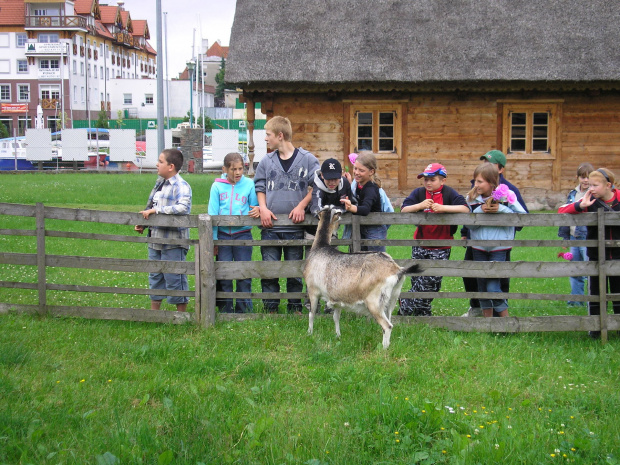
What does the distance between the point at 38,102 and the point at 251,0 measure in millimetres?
50842

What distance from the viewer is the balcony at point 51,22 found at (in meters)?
62.2

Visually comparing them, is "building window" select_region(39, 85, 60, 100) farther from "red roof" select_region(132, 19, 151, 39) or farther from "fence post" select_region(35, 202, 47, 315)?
"fence post" select_region(35, 202, 47, 315)

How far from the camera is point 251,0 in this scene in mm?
18891

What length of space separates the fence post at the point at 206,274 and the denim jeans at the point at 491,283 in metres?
2.81

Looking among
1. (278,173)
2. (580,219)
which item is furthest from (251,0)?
(580,219)

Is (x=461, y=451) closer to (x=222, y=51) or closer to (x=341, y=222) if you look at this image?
(x=341, y=222)

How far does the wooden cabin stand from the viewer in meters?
17.5

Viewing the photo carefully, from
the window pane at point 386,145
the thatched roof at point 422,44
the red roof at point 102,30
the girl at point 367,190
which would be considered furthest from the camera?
the red roof at point 102,30

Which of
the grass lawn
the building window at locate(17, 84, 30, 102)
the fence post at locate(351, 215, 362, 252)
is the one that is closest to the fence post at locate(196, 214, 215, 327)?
the grass lawn

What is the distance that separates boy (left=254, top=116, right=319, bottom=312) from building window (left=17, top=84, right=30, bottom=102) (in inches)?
2496

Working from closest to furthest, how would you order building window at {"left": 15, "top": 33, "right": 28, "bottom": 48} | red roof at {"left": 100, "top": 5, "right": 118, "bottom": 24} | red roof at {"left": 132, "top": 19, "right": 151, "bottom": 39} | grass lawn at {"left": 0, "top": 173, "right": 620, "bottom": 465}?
1. grass lawn at {"left": 0, "top": 173, "right": 620, "bottom": 465}
2. building window at {"left": 15, "top": 33, "right": 28, "bottom": 48}
3. red roof at {"left": 100, "top": 5, "right": 118, "bottom": 24}
4. red roof at {"left": 132, "top": 19, "right": 151, "bottom": 39}

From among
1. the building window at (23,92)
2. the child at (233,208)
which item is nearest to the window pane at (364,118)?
the child at (233,208)

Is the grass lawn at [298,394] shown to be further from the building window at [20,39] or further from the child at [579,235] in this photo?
the building window at [20,39]

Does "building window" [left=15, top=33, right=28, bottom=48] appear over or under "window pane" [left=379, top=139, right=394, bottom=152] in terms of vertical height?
over
